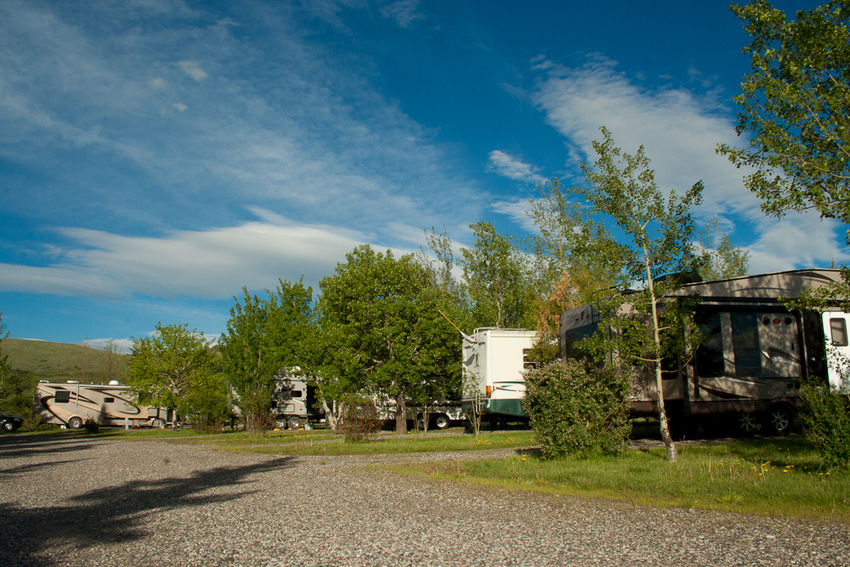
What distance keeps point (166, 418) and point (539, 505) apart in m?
31.7

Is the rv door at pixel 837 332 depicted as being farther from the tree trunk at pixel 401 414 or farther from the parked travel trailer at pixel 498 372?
the tree trunk at pixel 401 414

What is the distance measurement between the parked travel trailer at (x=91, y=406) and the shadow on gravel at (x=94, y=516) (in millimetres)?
25312

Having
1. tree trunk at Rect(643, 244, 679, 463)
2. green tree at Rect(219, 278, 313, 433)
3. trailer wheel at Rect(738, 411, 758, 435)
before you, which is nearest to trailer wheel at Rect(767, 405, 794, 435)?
trailer wheel at Rect(738, 411, 758, 435)

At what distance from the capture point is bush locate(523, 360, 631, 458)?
8.71m

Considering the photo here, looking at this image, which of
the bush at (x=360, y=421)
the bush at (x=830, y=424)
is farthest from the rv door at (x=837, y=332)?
the bush at (x=360, y=421)

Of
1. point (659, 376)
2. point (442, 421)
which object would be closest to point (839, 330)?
point (659, 376)

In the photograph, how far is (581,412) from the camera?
28.9 feet

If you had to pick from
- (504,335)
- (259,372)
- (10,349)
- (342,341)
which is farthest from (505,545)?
(10,349)

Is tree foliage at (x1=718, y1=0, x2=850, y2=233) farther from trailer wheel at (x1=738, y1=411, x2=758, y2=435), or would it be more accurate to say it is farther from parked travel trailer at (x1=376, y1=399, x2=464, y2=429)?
parked travel trailer at (x1=376, y1=399, x2=464, y2=429)

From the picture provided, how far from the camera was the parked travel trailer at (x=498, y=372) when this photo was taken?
16656 millimetres

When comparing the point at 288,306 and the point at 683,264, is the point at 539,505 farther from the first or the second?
the point at 288,306

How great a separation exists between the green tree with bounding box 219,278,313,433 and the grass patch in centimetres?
1763

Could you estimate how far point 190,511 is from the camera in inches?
226

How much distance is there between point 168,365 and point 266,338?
573 cm
